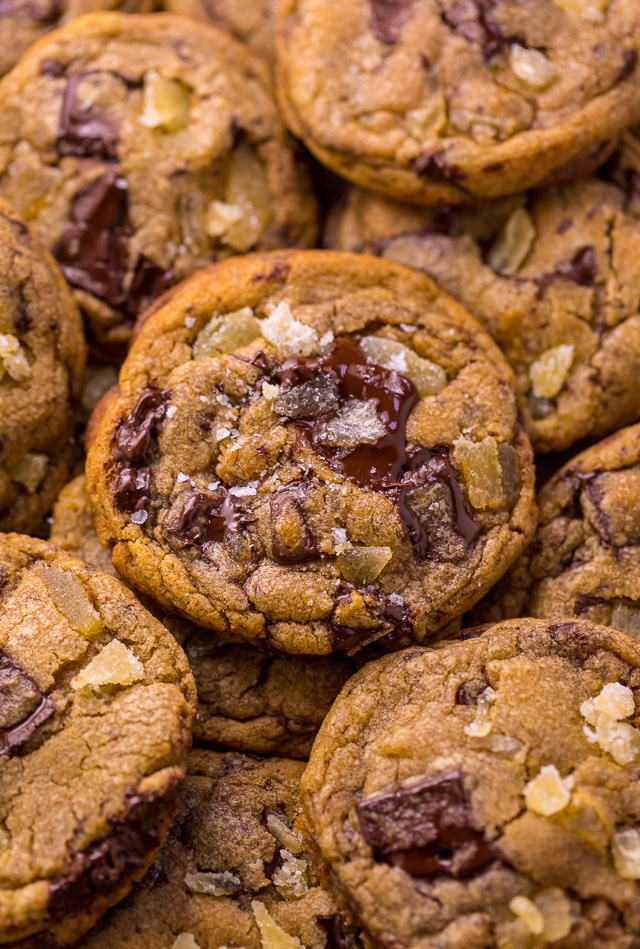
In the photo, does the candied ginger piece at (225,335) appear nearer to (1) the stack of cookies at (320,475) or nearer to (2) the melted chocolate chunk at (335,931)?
(1) the stack of cookies at (320,475)

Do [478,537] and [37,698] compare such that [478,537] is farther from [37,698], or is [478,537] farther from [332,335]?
[37,698]

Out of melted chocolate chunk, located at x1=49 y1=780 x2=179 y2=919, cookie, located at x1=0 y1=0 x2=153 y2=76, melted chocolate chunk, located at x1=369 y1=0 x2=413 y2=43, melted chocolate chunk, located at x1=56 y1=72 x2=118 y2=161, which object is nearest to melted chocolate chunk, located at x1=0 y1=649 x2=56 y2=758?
melted chocolate chunk, located at x1=49 y1=780 x2=179 y2=919

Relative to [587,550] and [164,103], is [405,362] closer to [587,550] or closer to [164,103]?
[587,550]

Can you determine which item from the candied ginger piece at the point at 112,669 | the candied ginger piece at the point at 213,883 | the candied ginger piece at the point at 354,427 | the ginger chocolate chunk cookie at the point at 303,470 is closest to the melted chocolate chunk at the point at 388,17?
the ginger chocolate chunk cookie at the point at 303,470

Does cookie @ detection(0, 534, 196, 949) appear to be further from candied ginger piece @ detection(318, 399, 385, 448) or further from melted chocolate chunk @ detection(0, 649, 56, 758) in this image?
candied ginger piece @ detection(318, 399, 385, 448)

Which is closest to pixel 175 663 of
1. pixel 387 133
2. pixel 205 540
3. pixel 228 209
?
pixel 205 540

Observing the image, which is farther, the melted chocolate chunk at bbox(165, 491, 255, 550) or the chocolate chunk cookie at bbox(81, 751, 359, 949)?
the melted chocolate chunk at bbox(165, 491, 255, 550)
